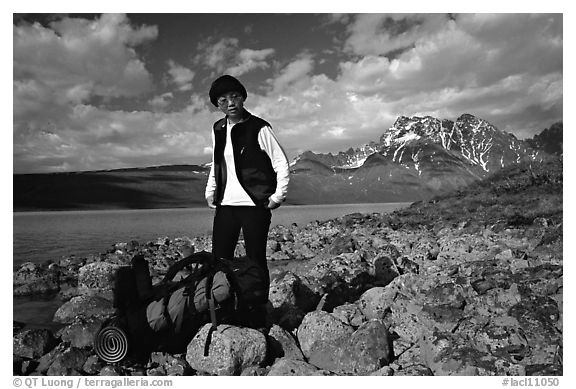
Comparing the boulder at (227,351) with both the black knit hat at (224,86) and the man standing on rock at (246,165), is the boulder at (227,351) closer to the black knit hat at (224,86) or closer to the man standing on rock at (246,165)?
the man standing on rock at (246,165)

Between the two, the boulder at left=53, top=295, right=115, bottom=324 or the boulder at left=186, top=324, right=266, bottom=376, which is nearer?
the boulder at left=186, top=324, right=266, bottom=376

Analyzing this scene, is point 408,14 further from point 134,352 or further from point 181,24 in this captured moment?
point 134,352

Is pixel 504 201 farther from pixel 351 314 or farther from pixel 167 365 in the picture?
pixel 167 365

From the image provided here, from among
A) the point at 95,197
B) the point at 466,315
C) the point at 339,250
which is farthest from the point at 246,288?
the point at 95,197

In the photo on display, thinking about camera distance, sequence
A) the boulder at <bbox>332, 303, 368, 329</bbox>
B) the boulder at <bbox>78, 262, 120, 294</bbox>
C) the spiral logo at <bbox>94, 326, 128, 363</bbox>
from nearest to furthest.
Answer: the spiral logo at <bbox>94, 326, 128, 363</bbox> < the boulder at <bbox>332, 303, 368, 329</bbox> < the boulder at <bbox>78, 262, 120, 294</bbox>

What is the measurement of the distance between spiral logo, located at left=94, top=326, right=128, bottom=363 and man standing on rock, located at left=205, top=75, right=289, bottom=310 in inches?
51.2

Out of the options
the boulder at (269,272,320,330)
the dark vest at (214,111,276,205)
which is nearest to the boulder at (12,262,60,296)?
the boulder at (269,272,320,330)

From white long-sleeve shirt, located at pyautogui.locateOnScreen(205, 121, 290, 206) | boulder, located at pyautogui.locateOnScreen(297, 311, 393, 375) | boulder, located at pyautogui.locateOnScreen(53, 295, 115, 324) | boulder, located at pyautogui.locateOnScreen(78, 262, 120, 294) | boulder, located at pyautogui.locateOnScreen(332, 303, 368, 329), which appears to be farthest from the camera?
boulder, located at pyautogui.locateOnScreen(78, 262, 120, 294)

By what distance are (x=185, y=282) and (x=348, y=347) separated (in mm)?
1593

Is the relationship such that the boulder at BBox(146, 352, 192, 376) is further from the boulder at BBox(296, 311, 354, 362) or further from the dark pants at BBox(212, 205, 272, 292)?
the boulder at BBox(296, 311, 354, 362)

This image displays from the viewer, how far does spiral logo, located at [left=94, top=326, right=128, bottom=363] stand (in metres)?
3.51

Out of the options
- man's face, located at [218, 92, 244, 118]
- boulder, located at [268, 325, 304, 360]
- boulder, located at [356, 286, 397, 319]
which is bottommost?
boulder, located at [268, 325, 304, 360]

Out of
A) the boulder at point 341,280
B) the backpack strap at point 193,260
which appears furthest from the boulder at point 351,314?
the backpack strap at point 193,260

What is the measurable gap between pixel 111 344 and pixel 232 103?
7.68 ft
